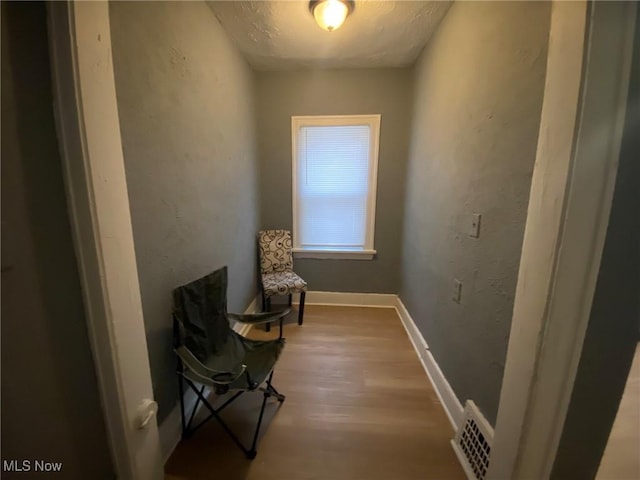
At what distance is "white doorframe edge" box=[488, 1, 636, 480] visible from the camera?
0.64m

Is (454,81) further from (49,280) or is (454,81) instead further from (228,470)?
(228,470)

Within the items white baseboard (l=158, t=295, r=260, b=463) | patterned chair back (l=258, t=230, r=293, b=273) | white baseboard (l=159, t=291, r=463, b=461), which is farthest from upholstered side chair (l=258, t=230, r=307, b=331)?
white baseboard (l=158, t=295, r=260, b=463)

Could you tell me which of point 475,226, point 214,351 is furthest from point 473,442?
point 214,351

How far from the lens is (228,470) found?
121cm

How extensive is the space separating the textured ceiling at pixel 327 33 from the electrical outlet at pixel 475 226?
4.66ft

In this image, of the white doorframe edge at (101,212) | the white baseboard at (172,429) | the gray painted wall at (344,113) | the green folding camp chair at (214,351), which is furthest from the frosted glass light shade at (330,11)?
the white baseboard at (172,429)

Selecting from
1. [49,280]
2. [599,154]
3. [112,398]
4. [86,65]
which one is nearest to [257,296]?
[112,398]

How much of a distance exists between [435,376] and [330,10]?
95.9 inches

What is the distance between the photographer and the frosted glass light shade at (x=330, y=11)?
1559 mm

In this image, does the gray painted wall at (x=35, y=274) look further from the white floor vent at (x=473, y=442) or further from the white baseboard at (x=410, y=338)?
the white floor vent at (x=473, y=442)

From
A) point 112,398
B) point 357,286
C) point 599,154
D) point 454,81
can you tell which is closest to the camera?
point 599,154

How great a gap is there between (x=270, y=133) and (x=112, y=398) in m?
2.51

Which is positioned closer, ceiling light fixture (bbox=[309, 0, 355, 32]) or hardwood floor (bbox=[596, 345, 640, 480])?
hardwood floor (bbox=[596, 345, 640, 480])

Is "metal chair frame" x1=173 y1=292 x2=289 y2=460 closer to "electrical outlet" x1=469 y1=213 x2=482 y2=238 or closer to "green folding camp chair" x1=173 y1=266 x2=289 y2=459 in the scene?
"green folding camp chair" x1=173 y1=266 x2=289 y2=459
